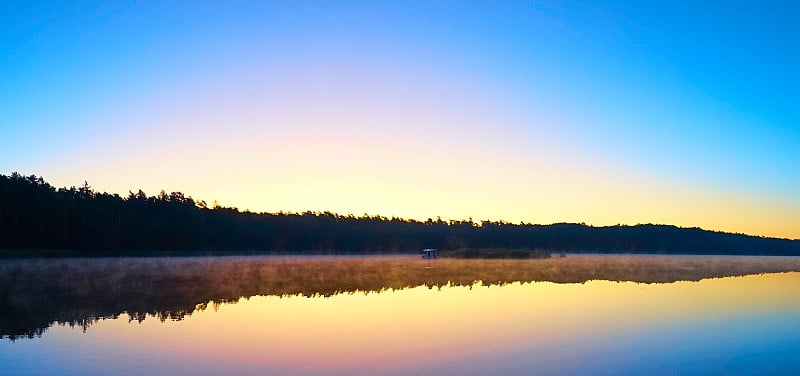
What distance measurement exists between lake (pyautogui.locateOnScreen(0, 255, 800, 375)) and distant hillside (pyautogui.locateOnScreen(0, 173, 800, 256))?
4246 cm

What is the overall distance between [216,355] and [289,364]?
175 centimetres

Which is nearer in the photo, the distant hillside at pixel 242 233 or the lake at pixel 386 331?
the lake at pixel 386 331

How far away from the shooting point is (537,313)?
18.9m

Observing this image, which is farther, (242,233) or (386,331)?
(242,233)

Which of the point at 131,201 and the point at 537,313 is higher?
the point at 131,201

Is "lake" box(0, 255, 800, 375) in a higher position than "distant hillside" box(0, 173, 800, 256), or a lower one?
lower

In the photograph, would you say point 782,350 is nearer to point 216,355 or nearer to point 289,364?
point 289,364

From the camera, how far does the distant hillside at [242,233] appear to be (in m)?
63.8

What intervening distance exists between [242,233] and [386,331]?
324ft

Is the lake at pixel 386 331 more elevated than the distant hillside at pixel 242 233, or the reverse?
the distant hillside at pixel 242 233

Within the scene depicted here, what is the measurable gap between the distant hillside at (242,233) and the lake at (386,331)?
42464 millimetres

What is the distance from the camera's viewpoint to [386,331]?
15039 millimetres

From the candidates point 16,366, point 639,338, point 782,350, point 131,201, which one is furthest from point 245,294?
point 131,201

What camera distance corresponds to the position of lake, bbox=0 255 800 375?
10.9 meters
